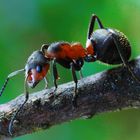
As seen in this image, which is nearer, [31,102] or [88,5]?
[31,102]

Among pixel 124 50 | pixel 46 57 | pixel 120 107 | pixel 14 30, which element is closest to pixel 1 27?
pixel 14 30

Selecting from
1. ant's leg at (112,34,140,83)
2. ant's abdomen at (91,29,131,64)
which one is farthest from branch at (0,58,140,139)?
ant's abdomen at (91,29,131,64)

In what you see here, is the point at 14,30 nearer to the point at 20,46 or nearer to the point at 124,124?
the point at 20,46

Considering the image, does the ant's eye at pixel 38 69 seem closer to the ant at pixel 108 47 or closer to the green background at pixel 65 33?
the ant at pixel 108 47

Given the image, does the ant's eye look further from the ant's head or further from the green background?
the green background

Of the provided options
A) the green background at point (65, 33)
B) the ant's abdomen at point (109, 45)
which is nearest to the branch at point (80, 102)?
the ant's abdomen at point (109, 45)

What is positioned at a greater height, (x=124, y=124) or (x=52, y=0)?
(x=52, y=0)

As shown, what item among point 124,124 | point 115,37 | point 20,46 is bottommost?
point 124,124
